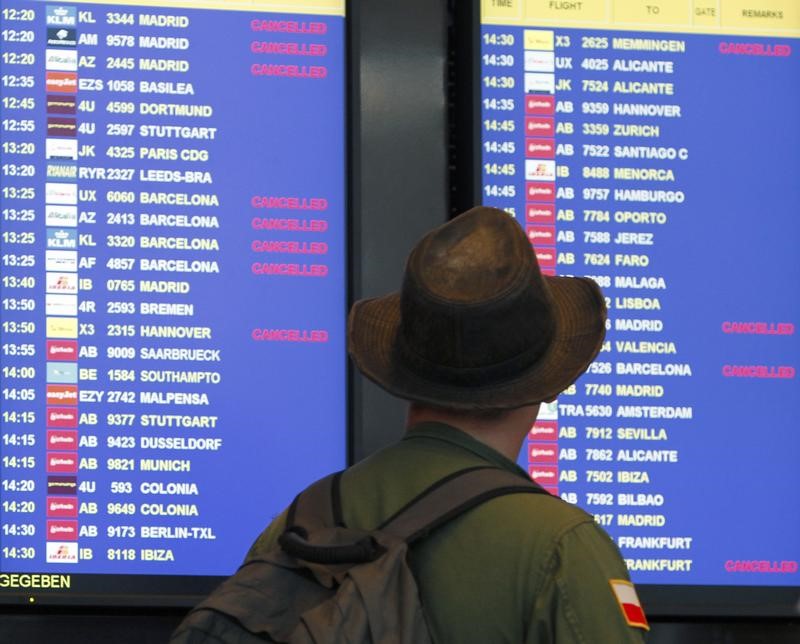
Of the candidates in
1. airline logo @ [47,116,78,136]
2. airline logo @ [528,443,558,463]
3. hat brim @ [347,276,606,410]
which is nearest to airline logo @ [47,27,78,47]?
airline logo @ [47,116,78,136]

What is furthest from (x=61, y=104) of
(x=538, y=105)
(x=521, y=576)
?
(x=521, y=576)

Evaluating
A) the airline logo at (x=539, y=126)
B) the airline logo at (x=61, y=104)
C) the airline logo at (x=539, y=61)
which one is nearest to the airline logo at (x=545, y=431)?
the airline logo at (x=539, y=126)

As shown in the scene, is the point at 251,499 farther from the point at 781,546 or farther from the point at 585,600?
the point at 585,600

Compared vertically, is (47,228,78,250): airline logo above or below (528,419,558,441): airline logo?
above

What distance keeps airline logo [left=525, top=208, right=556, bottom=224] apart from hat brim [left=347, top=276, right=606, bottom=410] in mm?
816

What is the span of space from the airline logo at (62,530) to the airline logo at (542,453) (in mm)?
814

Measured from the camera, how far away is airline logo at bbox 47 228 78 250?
2.72m

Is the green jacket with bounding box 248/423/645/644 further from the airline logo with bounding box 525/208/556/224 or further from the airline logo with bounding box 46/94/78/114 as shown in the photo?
the airline logo with bounding box 46/94/78/114

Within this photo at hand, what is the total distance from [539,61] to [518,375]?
1.20m

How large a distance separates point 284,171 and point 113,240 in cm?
33

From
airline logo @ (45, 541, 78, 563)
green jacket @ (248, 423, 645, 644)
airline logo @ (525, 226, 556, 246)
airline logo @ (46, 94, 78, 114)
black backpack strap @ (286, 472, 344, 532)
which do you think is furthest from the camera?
airline logo @ (525, 226, 556, 246)

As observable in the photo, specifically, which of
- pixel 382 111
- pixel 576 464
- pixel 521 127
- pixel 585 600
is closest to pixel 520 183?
pixel 521 127

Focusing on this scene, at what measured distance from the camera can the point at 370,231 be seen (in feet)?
9.20

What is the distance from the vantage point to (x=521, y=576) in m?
1.67
